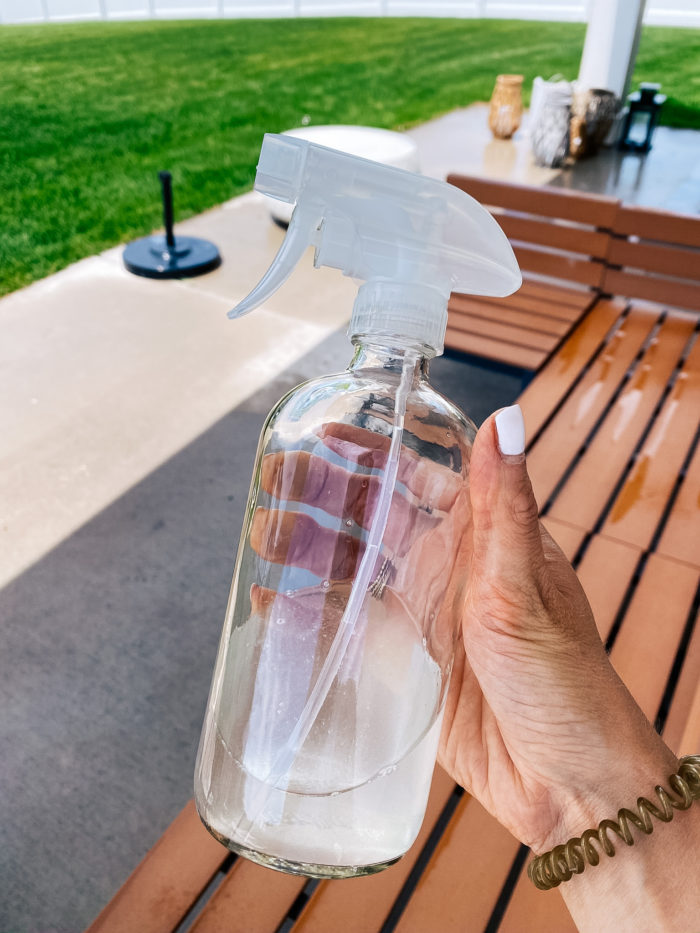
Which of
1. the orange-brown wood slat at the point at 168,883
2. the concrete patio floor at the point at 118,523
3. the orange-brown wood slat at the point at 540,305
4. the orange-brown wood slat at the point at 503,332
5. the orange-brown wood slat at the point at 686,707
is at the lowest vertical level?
the concrete patio floor at the point at 118,523

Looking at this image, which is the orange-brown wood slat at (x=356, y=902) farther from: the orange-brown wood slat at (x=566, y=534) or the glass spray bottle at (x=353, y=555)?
the orange-brown wood slat at (x=566, y=534)

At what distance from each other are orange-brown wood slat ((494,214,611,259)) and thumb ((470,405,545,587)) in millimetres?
2794

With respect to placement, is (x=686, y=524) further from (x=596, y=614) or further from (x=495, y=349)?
(x=495, y=349)

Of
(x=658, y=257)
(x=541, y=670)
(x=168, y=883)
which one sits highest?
(x=541, y=670)

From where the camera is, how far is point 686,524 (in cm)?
222

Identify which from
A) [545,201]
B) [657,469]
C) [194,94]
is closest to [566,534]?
[657,469]

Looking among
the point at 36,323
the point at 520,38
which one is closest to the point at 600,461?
the point at 36,323

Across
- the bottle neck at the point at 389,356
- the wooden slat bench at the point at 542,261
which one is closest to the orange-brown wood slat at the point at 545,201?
the wooden slat bench at the point at 542,261

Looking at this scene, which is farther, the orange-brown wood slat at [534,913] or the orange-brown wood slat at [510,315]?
the orange-brown wood slat at [510,315]

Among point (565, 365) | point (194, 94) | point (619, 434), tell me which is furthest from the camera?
point (194, 94)

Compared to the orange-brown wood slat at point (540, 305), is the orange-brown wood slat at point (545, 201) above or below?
above

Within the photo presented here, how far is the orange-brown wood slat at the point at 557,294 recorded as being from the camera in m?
3.49

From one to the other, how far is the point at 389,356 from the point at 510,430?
21cm

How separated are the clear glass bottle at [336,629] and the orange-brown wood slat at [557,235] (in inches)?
108
